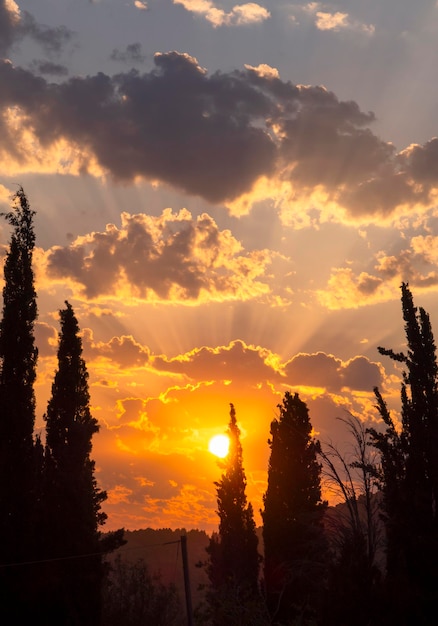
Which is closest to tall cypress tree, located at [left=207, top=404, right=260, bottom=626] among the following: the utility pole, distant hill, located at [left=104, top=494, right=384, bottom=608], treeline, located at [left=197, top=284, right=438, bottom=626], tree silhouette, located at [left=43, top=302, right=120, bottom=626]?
treeline, located at [left=197, top=284, right=438, bottom=626]

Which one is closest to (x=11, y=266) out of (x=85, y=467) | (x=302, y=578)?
(x=85, y=467)

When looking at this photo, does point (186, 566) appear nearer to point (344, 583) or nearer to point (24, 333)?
point (344, 583)

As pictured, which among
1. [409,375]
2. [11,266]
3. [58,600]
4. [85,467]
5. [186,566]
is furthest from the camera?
[11,266]

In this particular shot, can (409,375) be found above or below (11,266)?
below

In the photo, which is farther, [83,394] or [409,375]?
[83,394]

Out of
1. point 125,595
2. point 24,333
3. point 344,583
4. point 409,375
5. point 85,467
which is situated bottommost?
point 125,595

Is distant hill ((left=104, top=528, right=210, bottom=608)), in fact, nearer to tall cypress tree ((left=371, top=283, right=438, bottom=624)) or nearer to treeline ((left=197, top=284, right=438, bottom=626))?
treeline ((left=197, top=284, right=438, bottom=626))

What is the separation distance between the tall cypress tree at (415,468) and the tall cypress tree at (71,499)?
14.1 meters

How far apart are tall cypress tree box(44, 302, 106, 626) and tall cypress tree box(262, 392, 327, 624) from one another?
1329 cm

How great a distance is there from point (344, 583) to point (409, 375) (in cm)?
1339

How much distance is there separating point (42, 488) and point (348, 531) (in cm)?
1556

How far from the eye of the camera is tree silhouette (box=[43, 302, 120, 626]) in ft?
94.4

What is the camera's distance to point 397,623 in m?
18.9

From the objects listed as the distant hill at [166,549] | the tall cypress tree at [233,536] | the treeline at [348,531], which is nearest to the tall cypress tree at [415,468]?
the treeline at [348,531]
